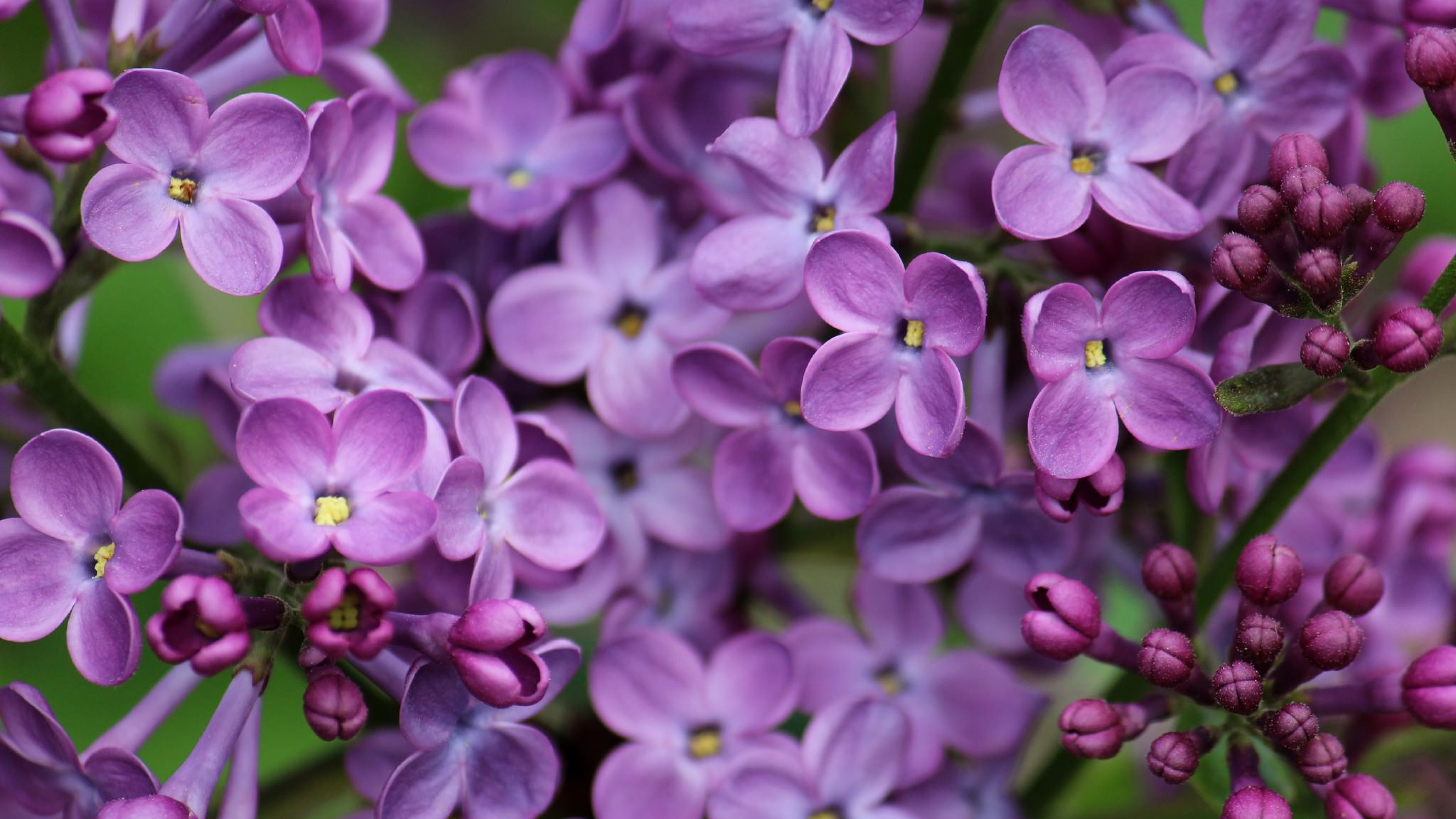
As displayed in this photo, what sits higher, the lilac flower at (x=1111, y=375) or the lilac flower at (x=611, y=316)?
the lilac flower at (x=1111, y=375)

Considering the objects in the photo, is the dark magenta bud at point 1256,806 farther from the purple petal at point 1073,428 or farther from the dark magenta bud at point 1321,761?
the purple petal at point 1073,428

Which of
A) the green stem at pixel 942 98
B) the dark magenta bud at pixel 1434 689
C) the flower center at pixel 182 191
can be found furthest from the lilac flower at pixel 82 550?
the dark magenta bud at pixel 1434 689

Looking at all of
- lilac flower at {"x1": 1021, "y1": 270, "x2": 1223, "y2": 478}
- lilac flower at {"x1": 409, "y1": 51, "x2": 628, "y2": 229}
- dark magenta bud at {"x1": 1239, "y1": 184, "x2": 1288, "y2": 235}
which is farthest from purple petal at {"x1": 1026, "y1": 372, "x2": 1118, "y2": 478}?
lilac flower at {"x1": 409, "y1": 51, "x2": 628, "y2": 229}

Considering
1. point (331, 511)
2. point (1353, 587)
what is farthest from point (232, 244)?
point (1353, 587)

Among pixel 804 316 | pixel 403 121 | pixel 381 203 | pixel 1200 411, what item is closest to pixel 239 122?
pixel 381 203

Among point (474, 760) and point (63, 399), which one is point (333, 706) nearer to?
point (474, 760)

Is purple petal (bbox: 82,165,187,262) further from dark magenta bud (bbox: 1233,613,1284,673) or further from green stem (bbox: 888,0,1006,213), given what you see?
dark magenta bud (bbox: 1233,613,1284,673)
